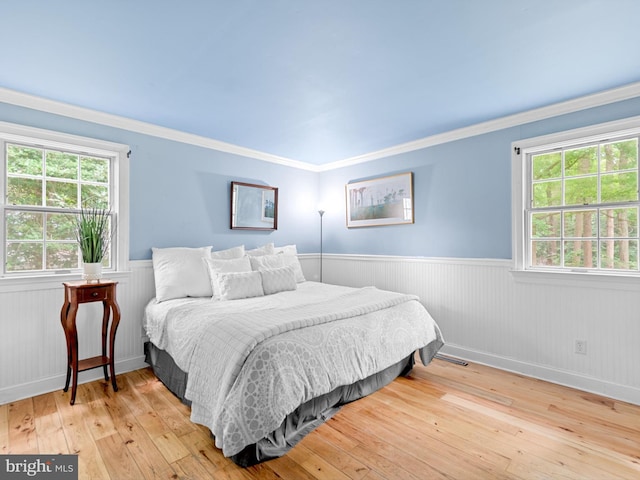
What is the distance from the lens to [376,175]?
13.8 feet

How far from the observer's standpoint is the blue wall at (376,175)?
300 centimetres

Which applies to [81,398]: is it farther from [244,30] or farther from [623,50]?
[623,50]

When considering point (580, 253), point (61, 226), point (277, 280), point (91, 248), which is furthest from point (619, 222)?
point (61, 226)

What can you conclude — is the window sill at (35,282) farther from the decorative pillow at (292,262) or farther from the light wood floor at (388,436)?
the decorative pillow at (292,262)

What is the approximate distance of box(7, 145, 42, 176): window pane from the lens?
8.73 ft

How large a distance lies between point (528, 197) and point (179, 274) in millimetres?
3385

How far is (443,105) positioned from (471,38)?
970 mm

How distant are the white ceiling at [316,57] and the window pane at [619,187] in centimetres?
71

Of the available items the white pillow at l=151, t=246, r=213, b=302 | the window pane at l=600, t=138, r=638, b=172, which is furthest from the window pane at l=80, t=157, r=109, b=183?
the window pane at l=600, t=138, r=638, b=172

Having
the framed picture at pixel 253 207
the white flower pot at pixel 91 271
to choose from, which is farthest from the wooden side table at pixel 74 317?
the framed picture at pixel 253 207

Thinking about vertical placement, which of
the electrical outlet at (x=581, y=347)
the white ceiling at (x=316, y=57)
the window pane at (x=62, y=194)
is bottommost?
the electrical outlet at (x=581, y=347)

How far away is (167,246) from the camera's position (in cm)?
340

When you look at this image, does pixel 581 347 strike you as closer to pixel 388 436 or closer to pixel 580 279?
pixel 580 279

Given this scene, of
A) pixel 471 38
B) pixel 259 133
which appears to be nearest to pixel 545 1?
pixel 471 38
